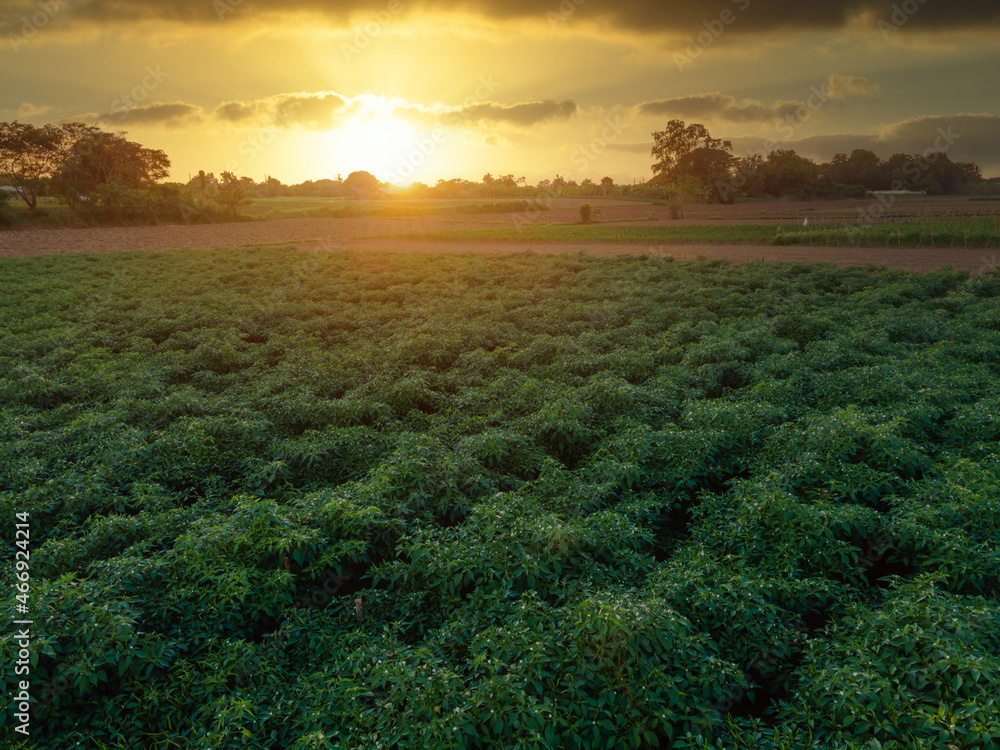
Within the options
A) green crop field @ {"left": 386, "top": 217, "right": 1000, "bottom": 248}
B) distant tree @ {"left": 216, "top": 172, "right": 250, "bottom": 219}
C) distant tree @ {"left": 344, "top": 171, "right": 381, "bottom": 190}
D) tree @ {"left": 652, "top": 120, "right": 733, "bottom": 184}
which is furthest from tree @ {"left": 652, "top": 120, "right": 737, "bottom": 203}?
distant tree @ {"left": 344, "top": 171, "right": 381, "bottom": 190}

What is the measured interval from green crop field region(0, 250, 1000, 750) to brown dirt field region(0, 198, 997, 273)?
27098 millimetres

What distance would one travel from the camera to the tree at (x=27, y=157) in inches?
3086

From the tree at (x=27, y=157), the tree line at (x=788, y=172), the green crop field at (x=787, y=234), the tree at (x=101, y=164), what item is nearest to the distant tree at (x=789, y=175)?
the tree line at (x=788, y=172)

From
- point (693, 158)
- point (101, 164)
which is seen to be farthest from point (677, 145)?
point (101, 164)

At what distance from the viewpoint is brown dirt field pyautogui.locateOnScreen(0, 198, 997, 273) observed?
4141cm

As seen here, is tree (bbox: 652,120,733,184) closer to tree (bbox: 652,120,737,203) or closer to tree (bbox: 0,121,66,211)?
tree (bbox: 652,120,737,203)

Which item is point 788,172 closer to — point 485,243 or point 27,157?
point 485,243

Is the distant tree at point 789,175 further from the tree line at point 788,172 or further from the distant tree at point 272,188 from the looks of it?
the distant tree at point 272,188

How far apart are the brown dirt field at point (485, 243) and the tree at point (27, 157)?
50.6ft

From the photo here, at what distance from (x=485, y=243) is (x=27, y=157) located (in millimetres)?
72525

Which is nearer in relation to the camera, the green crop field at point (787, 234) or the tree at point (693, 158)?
the green crop field at point (787, 234)

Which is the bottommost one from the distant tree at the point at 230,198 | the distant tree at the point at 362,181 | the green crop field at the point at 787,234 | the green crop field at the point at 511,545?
the green crop field at the point at 511,545

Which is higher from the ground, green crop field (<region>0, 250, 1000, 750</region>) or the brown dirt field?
the brown dirt field

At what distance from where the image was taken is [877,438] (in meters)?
9.88
